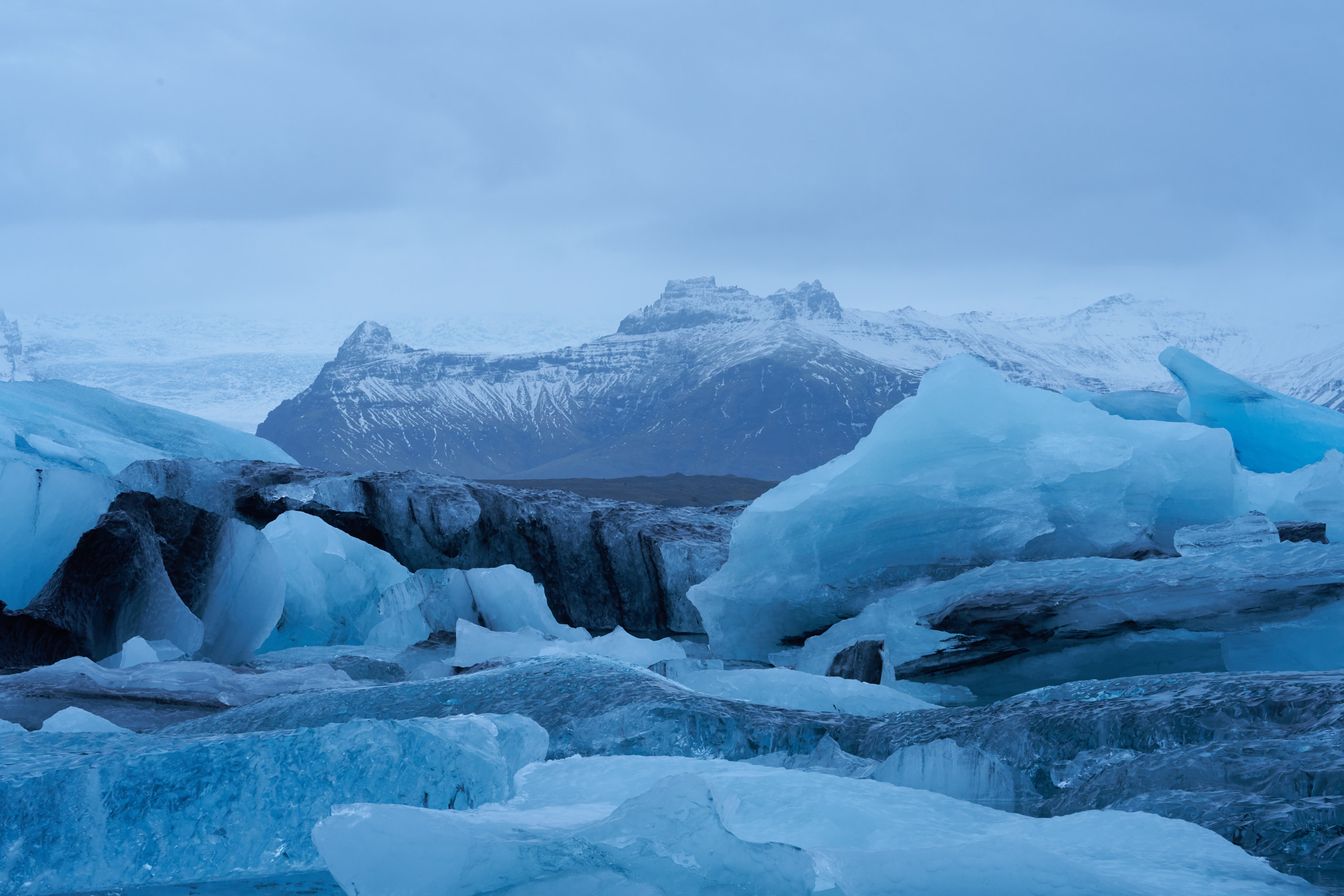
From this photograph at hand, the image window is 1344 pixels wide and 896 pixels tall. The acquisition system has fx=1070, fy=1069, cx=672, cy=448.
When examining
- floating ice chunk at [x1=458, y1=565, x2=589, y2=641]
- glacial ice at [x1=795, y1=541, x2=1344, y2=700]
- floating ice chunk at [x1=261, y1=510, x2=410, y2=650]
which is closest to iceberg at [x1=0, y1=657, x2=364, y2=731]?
floating ice chunk at [x1=458, y1=565, x2=589, y2=641]

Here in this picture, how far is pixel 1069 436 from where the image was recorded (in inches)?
303

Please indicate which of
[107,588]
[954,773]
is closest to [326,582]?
[107,588]

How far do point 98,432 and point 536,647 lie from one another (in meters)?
9.29

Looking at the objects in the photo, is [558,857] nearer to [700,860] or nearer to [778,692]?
[700,860]

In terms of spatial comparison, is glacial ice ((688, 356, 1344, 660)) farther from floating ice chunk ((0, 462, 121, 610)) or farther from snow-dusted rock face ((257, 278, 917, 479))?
snow-dusted rock face ((257, 278, 917, 479))

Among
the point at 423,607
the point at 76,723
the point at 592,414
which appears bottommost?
the point at 423,607

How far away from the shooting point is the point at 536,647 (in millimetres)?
7727

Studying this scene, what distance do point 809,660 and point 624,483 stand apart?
242 ft

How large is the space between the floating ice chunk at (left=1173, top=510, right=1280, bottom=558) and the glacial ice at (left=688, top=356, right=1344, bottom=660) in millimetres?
368

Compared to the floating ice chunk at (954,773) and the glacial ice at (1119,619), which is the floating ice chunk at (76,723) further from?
the glacial ice at (1119,619)

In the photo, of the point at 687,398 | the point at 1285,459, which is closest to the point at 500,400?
Result: the point at 687,398

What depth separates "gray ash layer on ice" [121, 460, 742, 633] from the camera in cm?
1012

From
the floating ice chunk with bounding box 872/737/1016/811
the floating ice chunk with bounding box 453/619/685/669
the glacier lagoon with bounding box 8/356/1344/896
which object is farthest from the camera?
the floating ice chunk with bounding box 453/619/685/669

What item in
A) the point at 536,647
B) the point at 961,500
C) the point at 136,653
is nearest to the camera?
the point at 961,500
